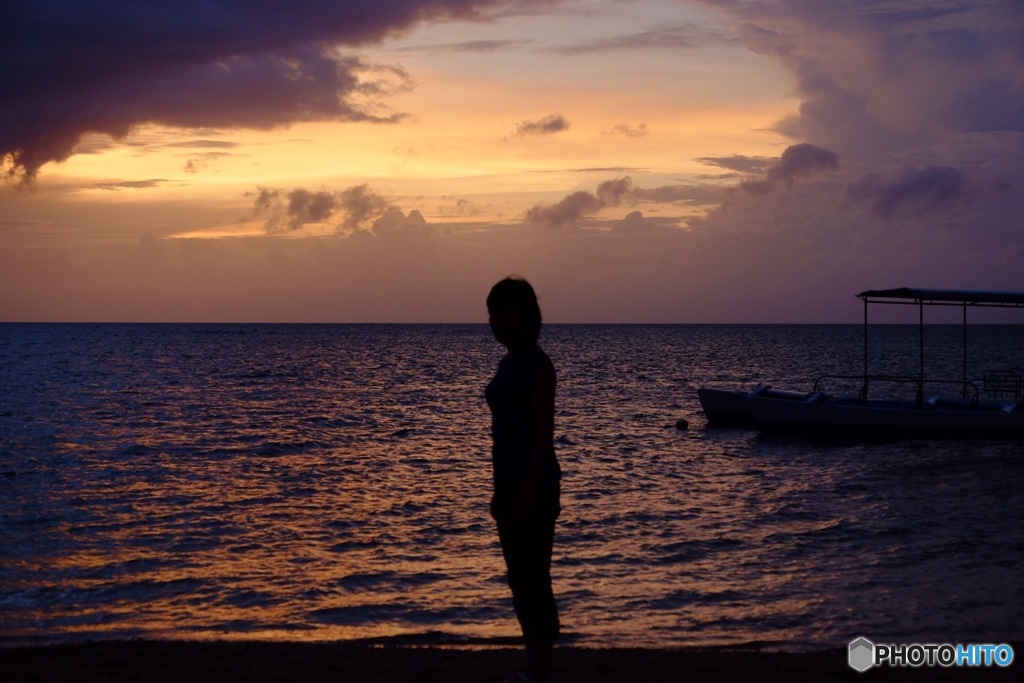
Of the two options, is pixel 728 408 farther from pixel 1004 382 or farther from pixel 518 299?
pixel 518 299

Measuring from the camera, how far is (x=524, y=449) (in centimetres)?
574

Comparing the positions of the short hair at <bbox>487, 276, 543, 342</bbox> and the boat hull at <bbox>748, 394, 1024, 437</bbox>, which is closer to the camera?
the short hair at <bbox>487, 276, 543, 342</bbox>

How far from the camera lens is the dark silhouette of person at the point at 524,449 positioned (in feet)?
18.5

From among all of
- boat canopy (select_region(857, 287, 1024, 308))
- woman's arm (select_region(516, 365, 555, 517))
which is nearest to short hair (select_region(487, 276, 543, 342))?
woman's arm (select_region(516, 365, 555, 517))

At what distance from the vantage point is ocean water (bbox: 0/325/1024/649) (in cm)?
1006

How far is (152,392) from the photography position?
168 ft

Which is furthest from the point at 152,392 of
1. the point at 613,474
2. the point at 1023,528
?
the point at 1023,528

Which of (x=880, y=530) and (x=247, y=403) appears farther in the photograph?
(x=247, y=403)

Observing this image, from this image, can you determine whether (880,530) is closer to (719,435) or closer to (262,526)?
(262,526)

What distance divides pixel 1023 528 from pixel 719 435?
1718cm

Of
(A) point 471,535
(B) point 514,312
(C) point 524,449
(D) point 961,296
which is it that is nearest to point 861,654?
(C) point 524,449

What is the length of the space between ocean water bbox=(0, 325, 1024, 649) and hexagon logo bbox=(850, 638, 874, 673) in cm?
50

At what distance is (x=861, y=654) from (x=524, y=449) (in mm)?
4427

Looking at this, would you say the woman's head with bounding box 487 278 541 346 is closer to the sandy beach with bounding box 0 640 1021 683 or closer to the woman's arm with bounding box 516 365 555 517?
the woman's arm with bounding box 516 365 555 517
